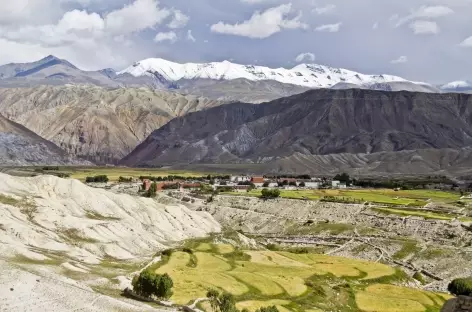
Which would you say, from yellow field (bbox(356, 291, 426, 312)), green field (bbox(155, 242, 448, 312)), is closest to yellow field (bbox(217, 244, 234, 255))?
green field (bbox(155, 242, 448, 312))

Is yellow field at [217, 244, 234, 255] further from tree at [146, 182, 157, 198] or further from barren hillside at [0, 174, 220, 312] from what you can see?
tree at [146, 182, 157, 198]

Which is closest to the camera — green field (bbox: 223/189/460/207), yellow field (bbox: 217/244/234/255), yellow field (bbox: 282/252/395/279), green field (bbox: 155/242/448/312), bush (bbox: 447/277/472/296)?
green field (bbox: 155/242/448/312)

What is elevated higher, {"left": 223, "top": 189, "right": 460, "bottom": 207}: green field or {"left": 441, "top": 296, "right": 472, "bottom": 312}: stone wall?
{"left": 441, "top": 296, "right": 472, "bottom": 312}: stone wall

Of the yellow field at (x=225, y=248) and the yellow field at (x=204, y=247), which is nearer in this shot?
the yellow field at (x=225, y=248)

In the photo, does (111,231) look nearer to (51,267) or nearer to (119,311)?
(51,267)

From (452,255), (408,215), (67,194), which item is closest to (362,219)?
(408,215)

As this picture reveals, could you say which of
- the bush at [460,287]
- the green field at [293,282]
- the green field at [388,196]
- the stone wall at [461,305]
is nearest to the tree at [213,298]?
the green field at [293,282]

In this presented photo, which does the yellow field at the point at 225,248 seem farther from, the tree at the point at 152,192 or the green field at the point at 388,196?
the tree at the point at 152,192

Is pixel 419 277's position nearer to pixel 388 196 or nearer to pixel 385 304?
pixel 385 304

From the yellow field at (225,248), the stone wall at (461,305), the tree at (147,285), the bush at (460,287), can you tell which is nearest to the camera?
the stone wall at (461,305)

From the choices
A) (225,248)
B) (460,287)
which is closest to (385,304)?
(460,287)
